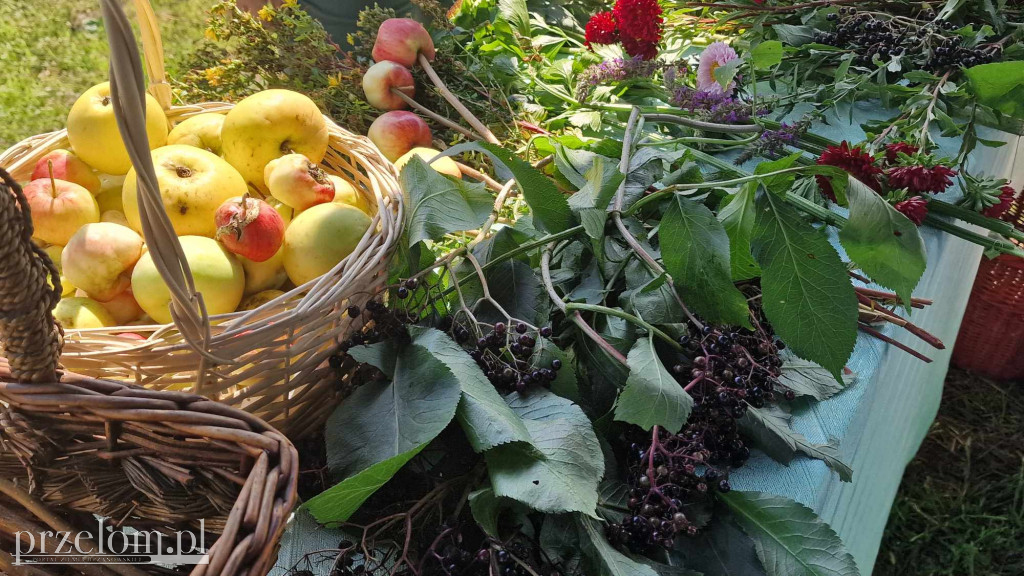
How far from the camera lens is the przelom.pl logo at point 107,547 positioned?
558 millimetres

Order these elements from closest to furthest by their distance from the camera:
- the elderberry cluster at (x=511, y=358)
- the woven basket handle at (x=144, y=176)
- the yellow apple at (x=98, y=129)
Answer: the woven basket handle at (x=144, y=176) < the elderberry cluster at (x=511, y=358) < the yellow apple at (x=98, y=129)

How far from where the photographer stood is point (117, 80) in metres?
0.40

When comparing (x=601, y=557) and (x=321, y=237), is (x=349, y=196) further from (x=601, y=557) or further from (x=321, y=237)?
(x=601, y=557)

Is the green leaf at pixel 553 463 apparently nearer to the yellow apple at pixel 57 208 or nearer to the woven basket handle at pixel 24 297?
the woven basket handle at pixel 24 297

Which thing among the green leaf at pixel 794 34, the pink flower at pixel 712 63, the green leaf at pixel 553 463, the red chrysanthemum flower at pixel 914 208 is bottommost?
the green leaf at pixel 553 463

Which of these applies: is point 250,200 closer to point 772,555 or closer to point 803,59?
point 772,555

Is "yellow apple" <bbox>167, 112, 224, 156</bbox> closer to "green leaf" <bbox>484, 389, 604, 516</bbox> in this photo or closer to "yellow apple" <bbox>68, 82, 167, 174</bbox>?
"yellow apple" <bbox>68, 82, 167, 174</bbox>

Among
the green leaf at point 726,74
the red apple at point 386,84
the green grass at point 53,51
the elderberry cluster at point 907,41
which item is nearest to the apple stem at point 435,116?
the red apple at point 386,84

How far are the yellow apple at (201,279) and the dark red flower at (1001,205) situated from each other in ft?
3.15

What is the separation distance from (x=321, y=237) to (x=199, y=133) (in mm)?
277

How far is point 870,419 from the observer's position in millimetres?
762

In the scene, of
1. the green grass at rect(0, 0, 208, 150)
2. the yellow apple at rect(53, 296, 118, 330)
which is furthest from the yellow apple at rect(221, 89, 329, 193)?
the green grass at rect(0, 0, 208, 150)

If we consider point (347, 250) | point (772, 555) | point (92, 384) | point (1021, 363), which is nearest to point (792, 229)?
point (772, 555)

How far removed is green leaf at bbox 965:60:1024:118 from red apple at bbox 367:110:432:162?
85cm
